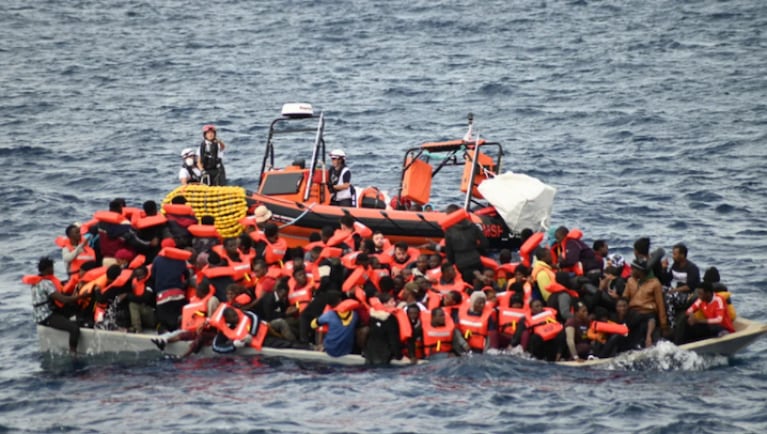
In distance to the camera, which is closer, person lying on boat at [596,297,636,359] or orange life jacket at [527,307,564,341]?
orange life jacket at [527,307,564,341]

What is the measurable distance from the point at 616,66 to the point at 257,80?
12.2 meters

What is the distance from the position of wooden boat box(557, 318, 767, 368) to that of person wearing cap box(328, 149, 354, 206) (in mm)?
6810

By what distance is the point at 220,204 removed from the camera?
24.5 m

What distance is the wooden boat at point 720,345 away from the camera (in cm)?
2105

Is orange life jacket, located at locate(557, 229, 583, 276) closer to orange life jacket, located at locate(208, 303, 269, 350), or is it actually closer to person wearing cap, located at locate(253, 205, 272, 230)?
orange life jacket, located at locate(208, 303, 269, 350)

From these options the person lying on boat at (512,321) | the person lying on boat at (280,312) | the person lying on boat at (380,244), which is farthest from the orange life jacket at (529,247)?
the person lying on boat at (280,312)

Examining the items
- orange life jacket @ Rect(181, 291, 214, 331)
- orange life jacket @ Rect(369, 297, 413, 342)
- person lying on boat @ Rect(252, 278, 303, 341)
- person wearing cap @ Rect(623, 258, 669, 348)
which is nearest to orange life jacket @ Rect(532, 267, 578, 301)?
person wearing cap @ Rect(623, 258, 669, 348)

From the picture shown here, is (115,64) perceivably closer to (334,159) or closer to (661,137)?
(661,137)

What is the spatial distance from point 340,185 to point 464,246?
4.03 metres

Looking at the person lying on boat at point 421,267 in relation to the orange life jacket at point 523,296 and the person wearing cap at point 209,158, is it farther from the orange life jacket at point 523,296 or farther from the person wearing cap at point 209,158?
the person wearing cap at point 209,158

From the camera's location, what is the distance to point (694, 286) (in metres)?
22.4

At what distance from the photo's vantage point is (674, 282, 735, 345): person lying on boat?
21.7 metres

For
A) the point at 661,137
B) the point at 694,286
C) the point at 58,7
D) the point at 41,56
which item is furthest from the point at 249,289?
the point at 58,7

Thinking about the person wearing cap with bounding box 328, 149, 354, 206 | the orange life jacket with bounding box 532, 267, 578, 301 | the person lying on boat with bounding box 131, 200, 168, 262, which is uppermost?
the person wearing cap with bounding box 328, 149, 354, 206
